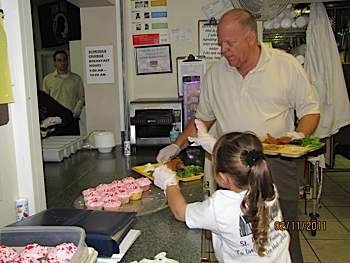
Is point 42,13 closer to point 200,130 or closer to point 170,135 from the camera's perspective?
point 170,135

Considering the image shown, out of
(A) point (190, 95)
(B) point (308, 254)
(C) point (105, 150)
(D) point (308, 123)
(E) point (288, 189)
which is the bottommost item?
(B) point (308, 254)

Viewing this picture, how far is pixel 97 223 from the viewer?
3.70ft

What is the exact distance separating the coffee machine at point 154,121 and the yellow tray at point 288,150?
3.37 ft

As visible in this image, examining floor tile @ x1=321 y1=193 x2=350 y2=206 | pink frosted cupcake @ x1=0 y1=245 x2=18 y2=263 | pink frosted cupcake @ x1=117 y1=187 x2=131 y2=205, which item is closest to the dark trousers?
pink frosted cupcake @ x1=117 y1=187 x2=131 y2=205

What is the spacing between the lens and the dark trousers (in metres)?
1.97

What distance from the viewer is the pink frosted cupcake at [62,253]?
0.87m

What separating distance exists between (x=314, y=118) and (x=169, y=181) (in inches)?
37.8

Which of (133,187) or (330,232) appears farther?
(330,232)

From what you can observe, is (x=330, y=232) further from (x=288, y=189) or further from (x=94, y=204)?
(x=94, y=204)

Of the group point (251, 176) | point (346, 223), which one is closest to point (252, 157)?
point (251, 176)

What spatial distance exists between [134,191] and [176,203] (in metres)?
0.26

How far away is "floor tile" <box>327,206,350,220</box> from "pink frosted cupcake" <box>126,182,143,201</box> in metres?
2.62

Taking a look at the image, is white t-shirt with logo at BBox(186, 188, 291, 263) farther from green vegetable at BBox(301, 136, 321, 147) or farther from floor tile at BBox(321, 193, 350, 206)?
floor tile at BBox(321, 193, 350, 206)
